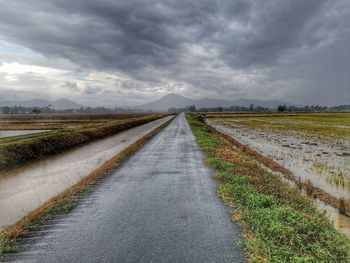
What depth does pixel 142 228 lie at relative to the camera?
6.93 metres

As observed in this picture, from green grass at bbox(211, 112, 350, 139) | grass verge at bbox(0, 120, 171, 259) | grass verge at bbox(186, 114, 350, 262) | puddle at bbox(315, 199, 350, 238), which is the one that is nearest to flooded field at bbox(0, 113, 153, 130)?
green grass at bbox(211, 112, 350, 139)

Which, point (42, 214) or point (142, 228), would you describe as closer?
point (142, 228)

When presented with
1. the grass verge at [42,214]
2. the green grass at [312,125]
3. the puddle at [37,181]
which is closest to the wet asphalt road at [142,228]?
the grass verge at [42,214]

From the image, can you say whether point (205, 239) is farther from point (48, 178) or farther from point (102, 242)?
point (48, 178)

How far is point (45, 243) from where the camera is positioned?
6188mm

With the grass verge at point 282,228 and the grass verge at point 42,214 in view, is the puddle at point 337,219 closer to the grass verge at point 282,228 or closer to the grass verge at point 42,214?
the grass verge at point 282,228

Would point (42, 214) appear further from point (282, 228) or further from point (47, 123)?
point (47, 123)

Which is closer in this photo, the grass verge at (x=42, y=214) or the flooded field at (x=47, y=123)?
the grass verge at (x=42, y=214)

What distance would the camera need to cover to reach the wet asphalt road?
5.62m

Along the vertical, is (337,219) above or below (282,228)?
below

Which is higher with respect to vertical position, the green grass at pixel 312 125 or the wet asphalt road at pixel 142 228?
the wet asphalt road at pixel 142 228

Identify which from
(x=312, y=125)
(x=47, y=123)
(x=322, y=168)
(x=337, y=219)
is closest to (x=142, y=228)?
(x=337, y=219)

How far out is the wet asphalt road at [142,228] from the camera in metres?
5.62

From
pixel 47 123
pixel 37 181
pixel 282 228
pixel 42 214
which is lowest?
pixel 37 181
